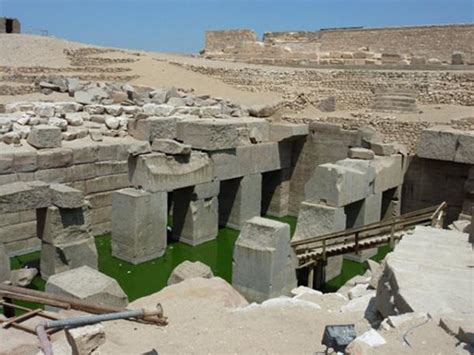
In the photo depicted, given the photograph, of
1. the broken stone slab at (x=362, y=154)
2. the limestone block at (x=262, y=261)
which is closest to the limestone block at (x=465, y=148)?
the broken stone slab at (x=362, y=154)

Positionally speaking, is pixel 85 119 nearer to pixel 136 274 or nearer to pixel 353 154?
pixel 136 274

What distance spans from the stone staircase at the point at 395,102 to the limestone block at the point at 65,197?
9543 millimetres

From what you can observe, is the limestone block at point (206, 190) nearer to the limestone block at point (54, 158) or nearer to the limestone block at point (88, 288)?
the limestone block at point (54, 158)

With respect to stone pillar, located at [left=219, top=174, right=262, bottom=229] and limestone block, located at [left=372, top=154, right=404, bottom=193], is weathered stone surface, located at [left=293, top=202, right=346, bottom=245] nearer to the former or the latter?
limestone block, located at [left=372, top=154, right=404, bottom=193]

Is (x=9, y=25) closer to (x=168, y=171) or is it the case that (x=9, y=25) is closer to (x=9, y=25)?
(x=9, y=25)

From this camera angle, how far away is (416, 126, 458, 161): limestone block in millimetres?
11750

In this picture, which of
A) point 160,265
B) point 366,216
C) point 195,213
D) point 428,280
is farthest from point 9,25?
point 428,280

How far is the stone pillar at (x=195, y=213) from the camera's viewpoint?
12094 millimetres

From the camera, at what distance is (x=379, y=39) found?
27.0 meters

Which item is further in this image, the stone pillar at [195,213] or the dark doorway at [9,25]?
the dark doorway at [9,25]

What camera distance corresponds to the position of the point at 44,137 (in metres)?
11.2

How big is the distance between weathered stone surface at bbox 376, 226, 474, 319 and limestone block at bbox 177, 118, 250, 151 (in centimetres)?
574

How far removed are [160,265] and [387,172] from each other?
5.30 m

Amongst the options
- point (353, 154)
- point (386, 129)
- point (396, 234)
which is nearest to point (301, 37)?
point (386, 129)
